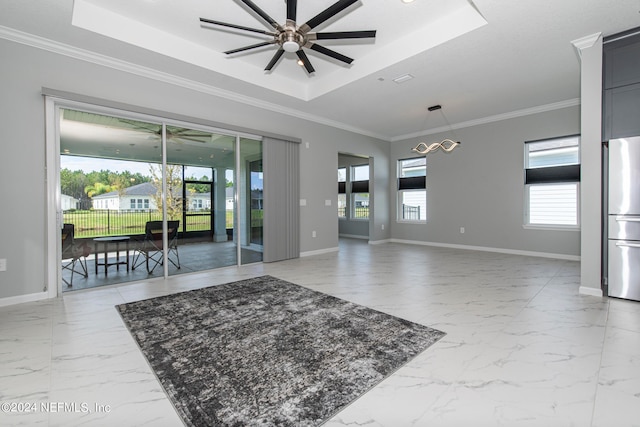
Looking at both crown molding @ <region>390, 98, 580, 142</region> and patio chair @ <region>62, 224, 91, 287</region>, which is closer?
patio chair @ <region>62, 224, 91, 287</region>

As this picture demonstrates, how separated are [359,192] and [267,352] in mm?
7575

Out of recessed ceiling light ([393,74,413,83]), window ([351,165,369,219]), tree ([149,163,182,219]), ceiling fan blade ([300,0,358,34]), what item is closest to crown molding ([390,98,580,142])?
window ([351,165,369,219])

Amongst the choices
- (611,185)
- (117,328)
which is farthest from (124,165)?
(611,185)

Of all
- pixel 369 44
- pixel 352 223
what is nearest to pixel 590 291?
pixel 369 44

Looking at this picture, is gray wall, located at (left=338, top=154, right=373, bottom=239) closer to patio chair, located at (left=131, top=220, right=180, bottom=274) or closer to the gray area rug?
patio chair, located at (left=131, top=220, right=180, bottom=274)

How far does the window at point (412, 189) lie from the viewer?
787cm

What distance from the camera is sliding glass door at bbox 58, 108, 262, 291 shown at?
3.61 m

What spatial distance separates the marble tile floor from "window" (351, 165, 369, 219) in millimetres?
5497

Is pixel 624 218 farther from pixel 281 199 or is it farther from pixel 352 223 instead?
pixel 352 223

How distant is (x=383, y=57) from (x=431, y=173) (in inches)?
167

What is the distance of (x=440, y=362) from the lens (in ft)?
6.38

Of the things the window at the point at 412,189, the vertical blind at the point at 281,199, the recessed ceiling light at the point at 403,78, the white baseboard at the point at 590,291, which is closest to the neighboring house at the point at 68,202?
the vertical blind at the point at 281,199

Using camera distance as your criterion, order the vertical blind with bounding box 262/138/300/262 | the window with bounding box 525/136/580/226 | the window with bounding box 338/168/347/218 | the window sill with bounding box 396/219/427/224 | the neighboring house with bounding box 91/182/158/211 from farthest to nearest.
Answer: the window with bounding box 338/168/347/218, the window sill with bounding box 396/219/427/224, the window with bounding box 525/136/580/226, the vertical blind with bounding box 262/138/300/262, the neighboring house with bounding box 91/182/158/211

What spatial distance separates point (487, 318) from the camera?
2689 mm
